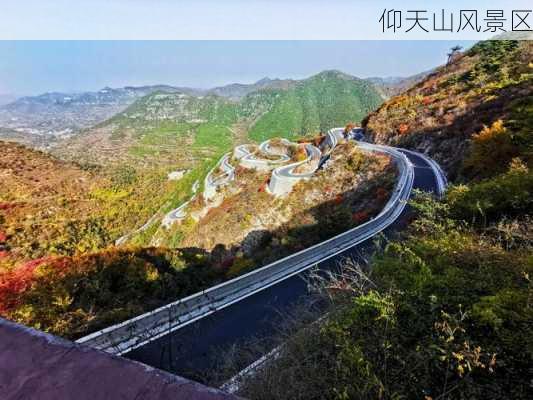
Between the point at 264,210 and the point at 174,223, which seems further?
the point at 174,223

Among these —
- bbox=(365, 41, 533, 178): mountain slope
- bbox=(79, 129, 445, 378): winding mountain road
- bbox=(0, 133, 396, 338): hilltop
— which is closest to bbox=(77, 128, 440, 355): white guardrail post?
bbox=(79, 129, 445, 378): winding mountain road

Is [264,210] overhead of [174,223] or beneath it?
overhead

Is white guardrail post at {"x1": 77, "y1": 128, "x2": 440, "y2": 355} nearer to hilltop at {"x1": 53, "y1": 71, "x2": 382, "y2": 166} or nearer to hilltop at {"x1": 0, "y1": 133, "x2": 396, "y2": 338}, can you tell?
hilltop at {"x1": 0, "y1": 133, "x2": 396, "y2": 338}

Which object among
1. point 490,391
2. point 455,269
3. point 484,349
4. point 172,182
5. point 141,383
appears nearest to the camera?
point 141,383

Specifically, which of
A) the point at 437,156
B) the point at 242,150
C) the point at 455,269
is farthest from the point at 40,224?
the point at 455,269

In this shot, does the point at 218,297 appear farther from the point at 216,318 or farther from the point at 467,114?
the point at 467,114

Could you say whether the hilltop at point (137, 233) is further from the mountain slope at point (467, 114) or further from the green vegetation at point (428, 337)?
the green vegetation at point (428, 337)

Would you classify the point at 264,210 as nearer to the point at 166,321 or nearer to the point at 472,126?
the point at 472,126

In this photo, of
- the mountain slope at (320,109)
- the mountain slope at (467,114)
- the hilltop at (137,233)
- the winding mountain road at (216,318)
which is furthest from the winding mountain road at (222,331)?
the mountain slope at (320,109)
